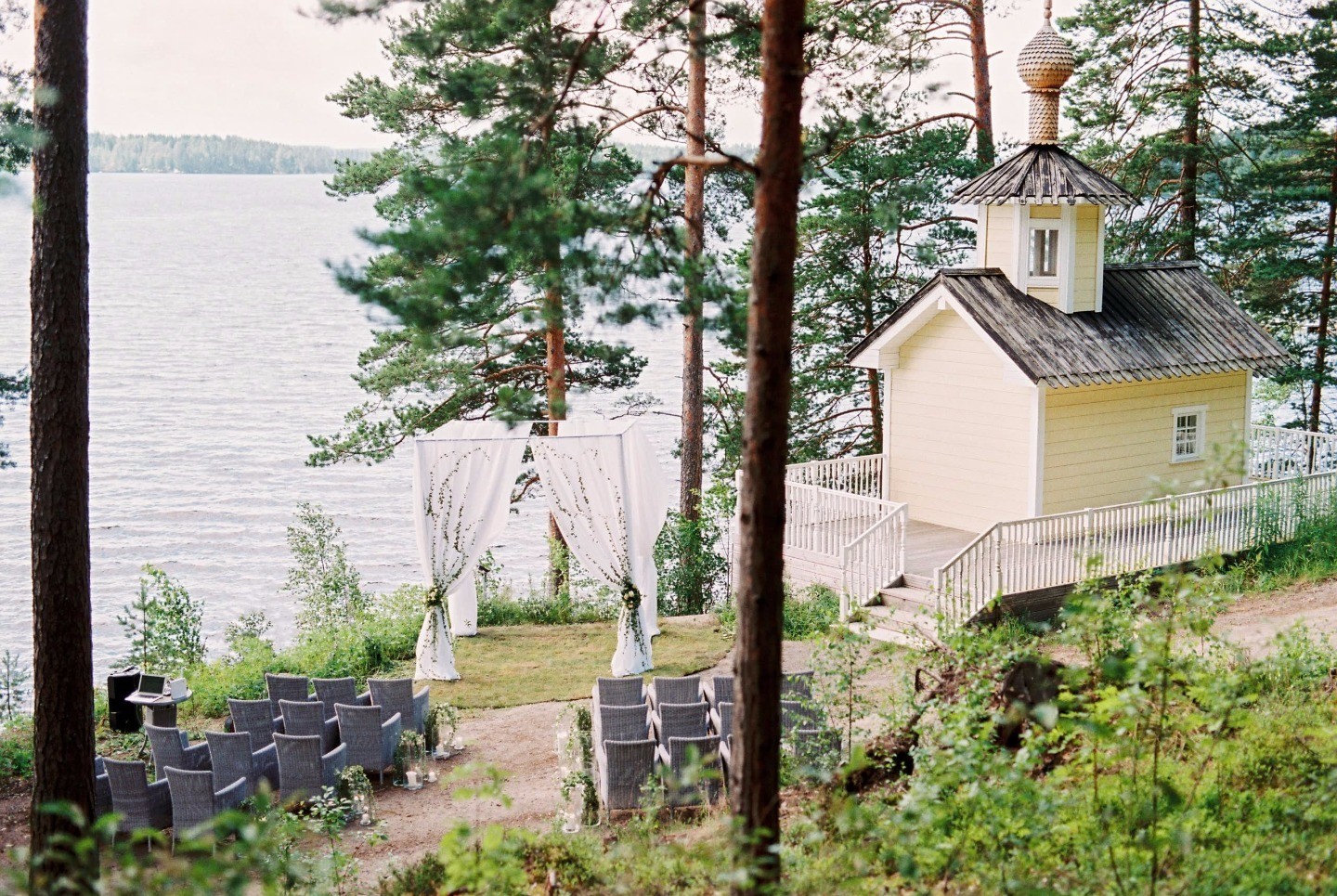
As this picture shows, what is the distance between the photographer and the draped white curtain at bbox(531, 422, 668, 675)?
45.6 feet

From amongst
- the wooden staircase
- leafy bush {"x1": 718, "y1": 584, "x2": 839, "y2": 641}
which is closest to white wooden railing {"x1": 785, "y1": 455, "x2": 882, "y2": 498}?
leafy bush {"x1": 718, "y1": 584, "x2": 839, "y2": 641}

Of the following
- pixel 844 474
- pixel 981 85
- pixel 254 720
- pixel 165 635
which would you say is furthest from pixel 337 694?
pixel 981 85

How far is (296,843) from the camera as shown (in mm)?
9125

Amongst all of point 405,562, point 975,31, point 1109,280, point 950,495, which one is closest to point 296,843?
point 950,495

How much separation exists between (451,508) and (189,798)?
516cm

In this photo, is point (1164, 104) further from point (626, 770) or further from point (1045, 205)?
point (626, 770)

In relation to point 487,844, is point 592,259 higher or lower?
higher

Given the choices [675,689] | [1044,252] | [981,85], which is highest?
[981,85]

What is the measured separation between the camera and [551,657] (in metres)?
15.0

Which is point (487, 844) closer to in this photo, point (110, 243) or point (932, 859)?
point (932, 859)

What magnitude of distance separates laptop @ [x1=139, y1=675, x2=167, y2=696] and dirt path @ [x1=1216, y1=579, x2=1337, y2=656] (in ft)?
32.5

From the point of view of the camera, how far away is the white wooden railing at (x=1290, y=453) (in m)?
18.9

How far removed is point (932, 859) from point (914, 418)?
41.5 ft

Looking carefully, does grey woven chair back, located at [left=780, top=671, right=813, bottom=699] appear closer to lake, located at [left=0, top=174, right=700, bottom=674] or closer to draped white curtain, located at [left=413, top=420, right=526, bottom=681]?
lake, located at [left=0, top=174, right=700, bottom=674]
